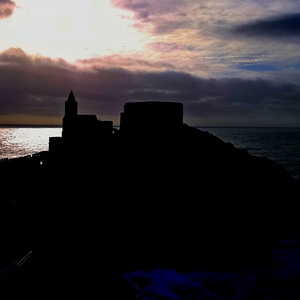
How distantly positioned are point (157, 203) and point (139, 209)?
1.77 m

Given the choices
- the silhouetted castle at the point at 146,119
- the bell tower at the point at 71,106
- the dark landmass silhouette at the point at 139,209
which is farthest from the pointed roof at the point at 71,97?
the dark landmass silhouette at the point at 139,209

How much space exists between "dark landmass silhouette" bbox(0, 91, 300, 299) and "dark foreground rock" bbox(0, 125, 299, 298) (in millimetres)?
95

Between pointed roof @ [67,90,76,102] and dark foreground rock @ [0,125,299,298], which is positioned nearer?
dark foreground rock @ [0,125,299,298]

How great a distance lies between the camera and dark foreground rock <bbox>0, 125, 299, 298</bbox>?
21234 mm

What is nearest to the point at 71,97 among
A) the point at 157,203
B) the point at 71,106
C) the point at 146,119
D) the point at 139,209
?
the point at 71,106

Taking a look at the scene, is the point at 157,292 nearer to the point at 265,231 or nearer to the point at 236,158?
the point at 265,231

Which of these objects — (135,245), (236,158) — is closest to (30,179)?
(135,245)

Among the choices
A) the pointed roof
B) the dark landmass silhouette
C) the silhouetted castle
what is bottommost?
the dark landmass silhouette

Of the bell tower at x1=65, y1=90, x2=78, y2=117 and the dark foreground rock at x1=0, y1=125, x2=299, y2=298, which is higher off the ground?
the bell tower at x1=65, y1=90, x2=78, y2=117

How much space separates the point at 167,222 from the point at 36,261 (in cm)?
1210

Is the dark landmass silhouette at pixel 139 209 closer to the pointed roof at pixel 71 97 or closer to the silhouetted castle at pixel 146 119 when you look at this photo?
the silhouetted castle at pixel 146 119

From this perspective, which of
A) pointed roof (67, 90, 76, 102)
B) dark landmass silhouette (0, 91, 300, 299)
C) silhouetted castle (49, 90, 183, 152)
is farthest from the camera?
pointed roof (67, 90, 76, 102)

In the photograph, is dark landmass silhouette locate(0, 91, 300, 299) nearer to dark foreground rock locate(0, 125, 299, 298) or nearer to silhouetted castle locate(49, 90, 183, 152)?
dark foreground rock locate(0, 125, 299, 298)

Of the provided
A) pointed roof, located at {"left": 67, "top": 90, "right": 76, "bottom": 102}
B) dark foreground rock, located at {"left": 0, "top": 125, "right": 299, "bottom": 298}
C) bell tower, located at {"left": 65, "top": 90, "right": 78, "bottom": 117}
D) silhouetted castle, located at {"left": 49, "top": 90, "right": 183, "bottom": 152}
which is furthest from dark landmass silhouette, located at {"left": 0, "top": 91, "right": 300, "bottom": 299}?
pointed roof, located at {"left": 67, "top": 90, "right": 76, "bottom": 102}
